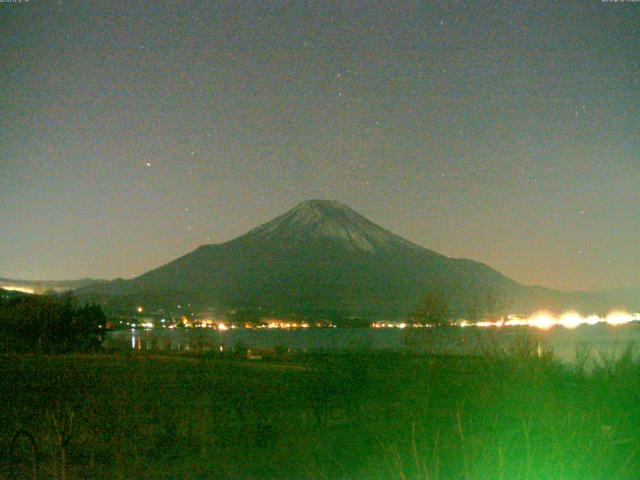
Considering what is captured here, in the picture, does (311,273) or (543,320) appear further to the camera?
(311,273)

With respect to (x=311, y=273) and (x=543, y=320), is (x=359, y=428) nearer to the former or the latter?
(x=543, y=320)

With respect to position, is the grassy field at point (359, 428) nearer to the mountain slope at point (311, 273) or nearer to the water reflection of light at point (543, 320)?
the water reflection of light at point (543, 320)

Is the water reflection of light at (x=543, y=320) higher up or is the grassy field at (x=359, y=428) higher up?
the water reflection of light at (x=543, y=320)

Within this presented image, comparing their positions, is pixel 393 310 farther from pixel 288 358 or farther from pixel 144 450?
pixel 144 450

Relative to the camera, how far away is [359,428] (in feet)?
44.6

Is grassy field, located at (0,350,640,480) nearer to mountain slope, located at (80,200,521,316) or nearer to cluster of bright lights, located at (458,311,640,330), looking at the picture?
cluster of bright lights, located at (458,311,640,330)

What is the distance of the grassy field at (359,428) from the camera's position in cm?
875

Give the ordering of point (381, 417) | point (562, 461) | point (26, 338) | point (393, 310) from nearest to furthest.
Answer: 1. point (562, 461)
2. point (381, 417)
3. point (26, 338)
4. point (393, 310)

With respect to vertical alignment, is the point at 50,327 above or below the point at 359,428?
above

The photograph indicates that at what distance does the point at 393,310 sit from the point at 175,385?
103 m

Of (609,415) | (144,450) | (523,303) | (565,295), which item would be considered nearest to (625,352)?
(609,415)

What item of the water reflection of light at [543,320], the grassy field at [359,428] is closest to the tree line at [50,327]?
the water reflection of light at [543,320]

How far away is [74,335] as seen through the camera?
52.8 metres

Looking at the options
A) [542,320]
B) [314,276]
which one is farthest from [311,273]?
[542,320]
